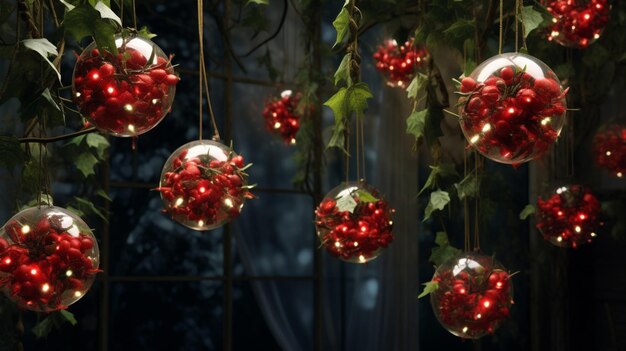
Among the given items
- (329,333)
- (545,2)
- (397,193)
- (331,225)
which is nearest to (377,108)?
(397,193)

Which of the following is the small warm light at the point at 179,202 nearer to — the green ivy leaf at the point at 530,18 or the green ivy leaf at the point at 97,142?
the green ivy leaf at the point at 530,18

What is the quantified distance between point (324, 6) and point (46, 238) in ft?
11.6

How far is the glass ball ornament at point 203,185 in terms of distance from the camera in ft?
8.09

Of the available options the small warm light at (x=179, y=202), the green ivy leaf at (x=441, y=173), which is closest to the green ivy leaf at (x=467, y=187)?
the green ivy leaf at (x=441, y=173)

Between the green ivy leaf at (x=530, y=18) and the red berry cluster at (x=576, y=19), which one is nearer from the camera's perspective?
the green ivy leaf at (x=530, y=18)

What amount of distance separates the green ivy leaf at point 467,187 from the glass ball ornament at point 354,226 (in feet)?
1.12

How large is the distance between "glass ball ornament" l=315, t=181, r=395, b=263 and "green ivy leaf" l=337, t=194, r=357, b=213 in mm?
16

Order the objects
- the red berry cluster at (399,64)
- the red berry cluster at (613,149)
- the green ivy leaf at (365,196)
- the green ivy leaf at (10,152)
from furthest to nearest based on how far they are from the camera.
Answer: the red berry cluster at (399,64) < the red berry cluster at (613,149) < the green ivy leaf at (365,196) < the green ivy leaf at (10,152)

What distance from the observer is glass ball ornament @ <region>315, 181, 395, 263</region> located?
3.09 metres

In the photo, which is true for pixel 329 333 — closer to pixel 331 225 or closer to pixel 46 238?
pixel 331 225

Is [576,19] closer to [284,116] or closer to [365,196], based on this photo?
[365,196]

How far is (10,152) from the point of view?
218cm

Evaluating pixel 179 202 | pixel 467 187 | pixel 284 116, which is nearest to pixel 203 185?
pixel 179 202

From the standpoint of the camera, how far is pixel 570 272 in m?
5.66
